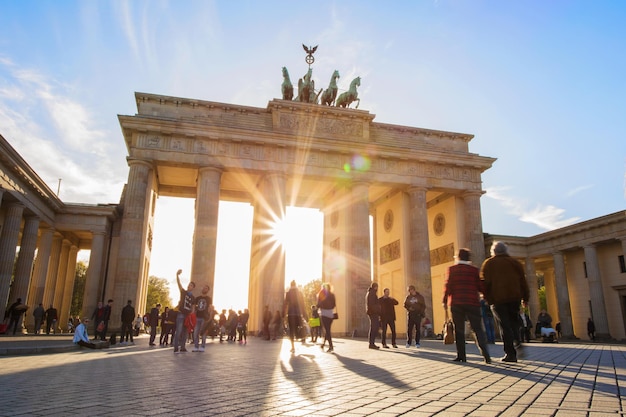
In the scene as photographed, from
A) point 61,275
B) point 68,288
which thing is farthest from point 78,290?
point 61,275

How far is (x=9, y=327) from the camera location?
75.0 ft

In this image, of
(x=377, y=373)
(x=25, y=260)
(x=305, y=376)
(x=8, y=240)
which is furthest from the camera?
(x=25, y=260)

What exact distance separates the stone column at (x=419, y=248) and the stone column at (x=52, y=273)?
83.4ft

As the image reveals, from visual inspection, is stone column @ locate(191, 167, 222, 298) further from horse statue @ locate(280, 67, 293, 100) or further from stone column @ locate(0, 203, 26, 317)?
stone column @ locate(0, 203, 26, 317)

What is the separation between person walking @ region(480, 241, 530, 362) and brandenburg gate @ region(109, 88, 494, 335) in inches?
762

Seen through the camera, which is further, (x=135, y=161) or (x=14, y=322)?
(x=135, y=161)

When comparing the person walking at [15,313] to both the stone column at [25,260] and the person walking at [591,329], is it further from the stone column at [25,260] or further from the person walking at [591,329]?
the person walking at [591,329]

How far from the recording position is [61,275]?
35.3 m

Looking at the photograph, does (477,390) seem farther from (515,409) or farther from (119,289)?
(119,289)

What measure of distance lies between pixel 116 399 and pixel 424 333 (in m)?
25.0

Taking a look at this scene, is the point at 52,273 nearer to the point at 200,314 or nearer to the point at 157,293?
the point at 200,314

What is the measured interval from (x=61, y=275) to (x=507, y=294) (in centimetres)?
3626

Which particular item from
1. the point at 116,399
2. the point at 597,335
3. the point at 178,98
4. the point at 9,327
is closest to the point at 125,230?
the point at 9,327

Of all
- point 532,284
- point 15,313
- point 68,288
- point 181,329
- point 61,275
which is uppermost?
point 61,275
